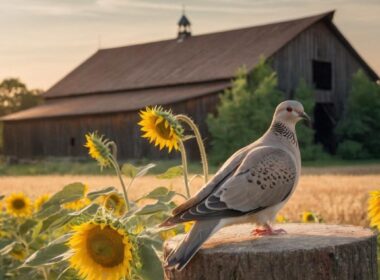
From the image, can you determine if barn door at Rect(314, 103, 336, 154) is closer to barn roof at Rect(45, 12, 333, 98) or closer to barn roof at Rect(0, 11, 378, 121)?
barn roof at Rect(0, 11, 378, 121)

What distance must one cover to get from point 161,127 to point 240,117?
29.1 m

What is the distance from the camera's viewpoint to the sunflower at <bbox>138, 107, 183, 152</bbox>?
4.12m

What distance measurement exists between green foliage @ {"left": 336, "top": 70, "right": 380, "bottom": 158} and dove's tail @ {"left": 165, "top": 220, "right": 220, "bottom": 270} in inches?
1416

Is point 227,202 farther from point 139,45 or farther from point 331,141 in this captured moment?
point 139,45

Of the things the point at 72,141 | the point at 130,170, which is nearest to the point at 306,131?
the point at 72,141

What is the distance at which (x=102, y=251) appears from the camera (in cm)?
347

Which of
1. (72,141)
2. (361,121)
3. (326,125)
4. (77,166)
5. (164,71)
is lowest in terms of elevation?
(77,166)

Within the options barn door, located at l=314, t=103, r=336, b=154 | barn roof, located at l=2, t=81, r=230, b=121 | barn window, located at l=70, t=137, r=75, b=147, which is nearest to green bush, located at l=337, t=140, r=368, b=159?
barn door, located at l=314, t=103, r=336, b=154

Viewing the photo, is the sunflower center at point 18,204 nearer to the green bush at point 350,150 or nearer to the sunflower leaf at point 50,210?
the sunflower leaf at point 50,210

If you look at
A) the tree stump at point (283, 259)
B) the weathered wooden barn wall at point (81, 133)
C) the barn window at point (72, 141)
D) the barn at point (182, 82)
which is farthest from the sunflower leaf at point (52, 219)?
the barn window at point (72, 141)

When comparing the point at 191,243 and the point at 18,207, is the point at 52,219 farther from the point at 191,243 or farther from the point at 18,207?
the point at 18,207

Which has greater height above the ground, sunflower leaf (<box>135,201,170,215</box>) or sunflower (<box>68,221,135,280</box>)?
sunflower leaf (<box>135,201,170,215</box>)

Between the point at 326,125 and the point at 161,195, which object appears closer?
the point at 161,195

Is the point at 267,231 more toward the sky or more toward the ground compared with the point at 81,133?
more toward the sky
